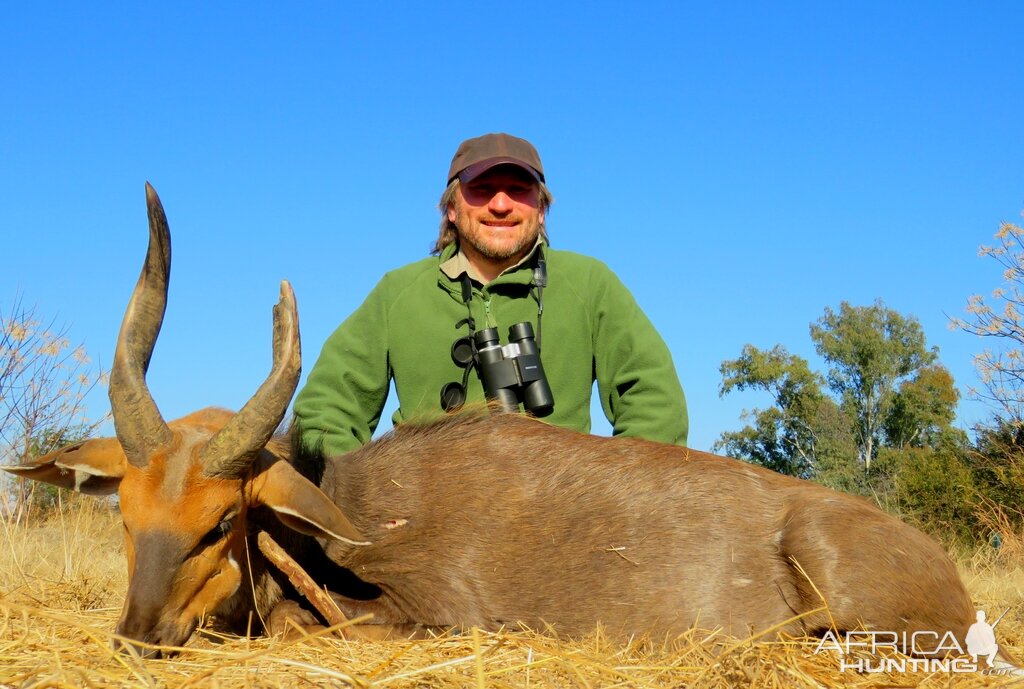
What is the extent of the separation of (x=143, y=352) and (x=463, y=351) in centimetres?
292

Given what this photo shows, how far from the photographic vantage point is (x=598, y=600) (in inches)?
193

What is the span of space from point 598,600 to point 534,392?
6.73ft

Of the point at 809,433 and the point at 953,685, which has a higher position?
the point at 809,433

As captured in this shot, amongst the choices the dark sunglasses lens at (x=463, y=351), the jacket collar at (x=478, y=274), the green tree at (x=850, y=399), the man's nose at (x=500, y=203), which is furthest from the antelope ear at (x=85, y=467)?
the green tree at (x=850, y=399)

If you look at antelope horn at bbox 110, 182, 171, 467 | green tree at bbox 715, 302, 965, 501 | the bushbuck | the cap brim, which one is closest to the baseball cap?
the cap brim

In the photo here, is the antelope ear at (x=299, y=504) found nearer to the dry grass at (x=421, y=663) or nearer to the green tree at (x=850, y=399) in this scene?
the dry grass at (x=421, y=663)

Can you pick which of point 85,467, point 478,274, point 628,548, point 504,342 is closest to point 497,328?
point 504,342

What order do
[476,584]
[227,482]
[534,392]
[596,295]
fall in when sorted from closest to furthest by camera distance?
[227,482] → [476,584] → [534,392] → [596,295]

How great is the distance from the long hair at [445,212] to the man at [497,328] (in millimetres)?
187

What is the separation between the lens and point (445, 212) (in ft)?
26.3

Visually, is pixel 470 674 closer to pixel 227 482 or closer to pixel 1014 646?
pixel 227 482

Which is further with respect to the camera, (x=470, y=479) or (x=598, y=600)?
(x=470, y=479)

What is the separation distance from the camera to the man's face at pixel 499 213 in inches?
288

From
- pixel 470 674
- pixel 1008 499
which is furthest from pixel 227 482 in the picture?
pixel 1008 499
